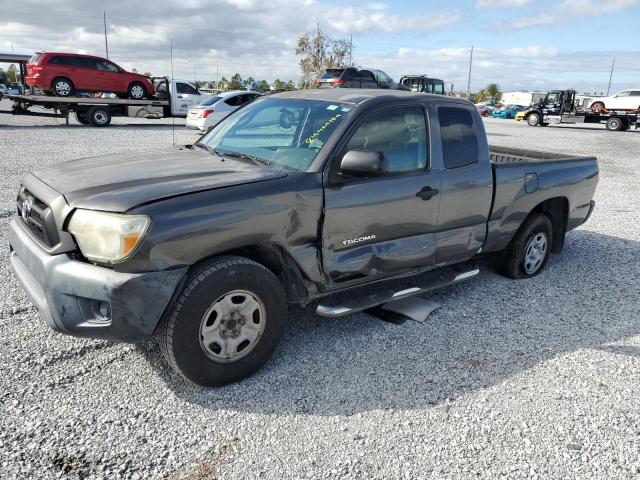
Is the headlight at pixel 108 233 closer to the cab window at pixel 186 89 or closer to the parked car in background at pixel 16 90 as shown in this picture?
the cab window at pixel 186 89

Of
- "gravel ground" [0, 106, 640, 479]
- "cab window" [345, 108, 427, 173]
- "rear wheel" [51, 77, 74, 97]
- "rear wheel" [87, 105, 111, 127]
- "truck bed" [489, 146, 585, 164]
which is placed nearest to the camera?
"gravel ground" [0, 106, 640, 479]

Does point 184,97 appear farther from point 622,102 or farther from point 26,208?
point 622,102

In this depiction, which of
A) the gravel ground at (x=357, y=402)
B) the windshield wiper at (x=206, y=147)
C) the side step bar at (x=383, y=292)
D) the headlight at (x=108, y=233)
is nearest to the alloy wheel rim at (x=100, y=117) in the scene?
the gravel ground at (x=357, y=402)

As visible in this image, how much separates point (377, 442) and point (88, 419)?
5.21 feet

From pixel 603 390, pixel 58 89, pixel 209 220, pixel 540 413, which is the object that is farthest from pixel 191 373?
pixel 58 89

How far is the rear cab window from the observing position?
4141 mm

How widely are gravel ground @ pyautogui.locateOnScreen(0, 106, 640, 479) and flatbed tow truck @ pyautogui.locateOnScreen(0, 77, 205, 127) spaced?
53.7 feet

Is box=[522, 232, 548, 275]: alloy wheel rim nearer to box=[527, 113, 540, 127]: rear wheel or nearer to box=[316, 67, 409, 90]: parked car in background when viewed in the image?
→ box=[316, 67, 409, 90]: parked car in background

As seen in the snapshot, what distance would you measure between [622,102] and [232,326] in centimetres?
3350

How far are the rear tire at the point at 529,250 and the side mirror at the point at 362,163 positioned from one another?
7.72 feet

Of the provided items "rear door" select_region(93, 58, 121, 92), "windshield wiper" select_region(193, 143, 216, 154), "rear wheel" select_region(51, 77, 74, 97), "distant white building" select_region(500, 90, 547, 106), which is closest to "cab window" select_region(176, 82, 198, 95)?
"rear door" select_region(93, 58, 121, 92)

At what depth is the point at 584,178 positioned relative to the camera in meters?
5.47

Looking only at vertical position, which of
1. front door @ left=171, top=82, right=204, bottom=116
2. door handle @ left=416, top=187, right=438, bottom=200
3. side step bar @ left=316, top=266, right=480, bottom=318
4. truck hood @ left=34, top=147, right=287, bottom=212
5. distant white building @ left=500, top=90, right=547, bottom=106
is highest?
distant white building @ left=500, top=90, right=547, bottom=106

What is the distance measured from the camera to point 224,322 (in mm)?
3098
